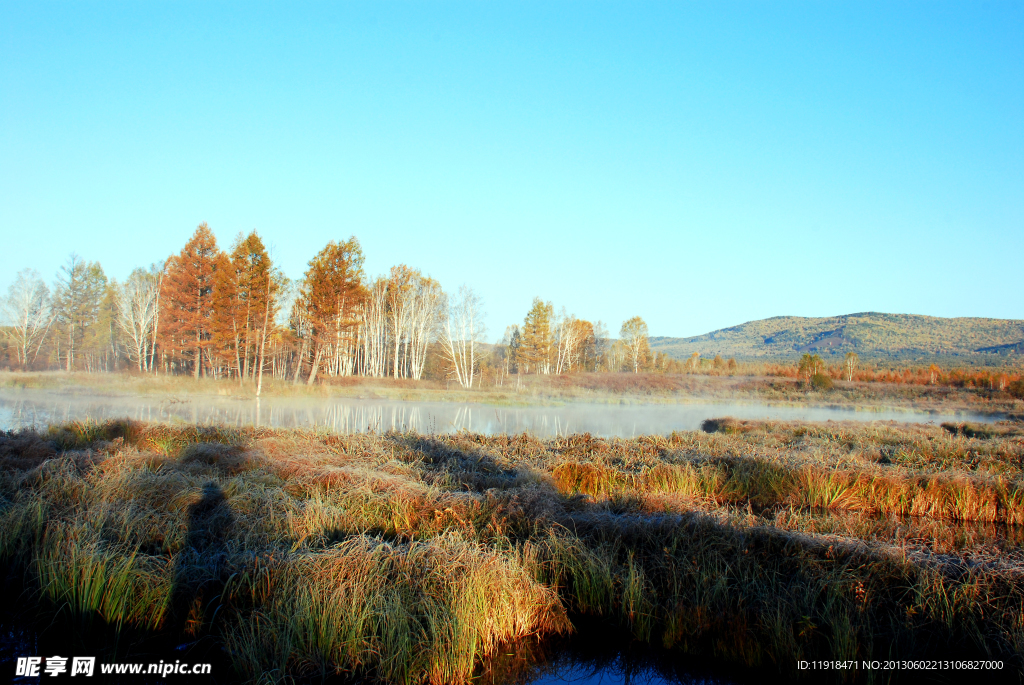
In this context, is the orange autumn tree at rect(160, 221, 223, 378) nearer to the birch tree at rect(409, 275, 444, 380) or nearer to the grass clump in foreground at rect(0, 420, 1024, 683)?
the birch tree at rect(409, 275, 444, 380)

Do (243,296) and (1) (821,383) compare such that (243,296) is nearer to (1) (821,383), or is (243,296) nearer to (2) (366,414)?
(2) (366,414)

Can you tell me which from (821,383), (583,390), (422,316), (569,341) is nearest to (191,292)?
(422,316)

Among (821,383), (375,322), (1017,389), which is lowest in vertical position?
(1017,389)

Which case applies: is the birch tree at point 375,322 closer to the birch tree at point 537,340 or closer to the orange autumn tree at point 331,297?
the orange autumn tree at point 331,297

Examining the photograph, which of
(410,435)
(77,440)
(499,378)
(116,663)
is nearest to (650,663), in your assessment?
(116,663)

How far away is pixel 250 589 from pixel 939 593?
6085 millimetres

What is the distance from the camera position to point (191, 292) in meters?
40.0

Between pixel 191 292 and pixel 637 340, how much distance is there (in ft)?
150

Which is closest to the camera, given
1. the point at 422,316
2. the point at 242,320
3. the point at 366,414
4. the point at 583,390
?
the point at 366,414

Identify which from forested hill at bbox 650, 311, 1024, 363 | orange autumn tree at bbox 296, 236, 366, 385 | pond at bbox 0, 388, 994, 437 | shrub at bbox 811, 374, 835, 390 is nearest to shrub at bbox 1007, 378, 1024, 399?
shrub at bbox 811, 374, 835, 390

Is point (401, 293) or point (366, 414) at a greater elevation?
point (401, 293)

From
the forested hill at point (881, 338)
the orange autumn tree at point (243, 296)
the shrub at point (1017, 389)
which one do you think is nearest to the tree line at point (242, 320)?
the orange autumn tree at point (243, 296)

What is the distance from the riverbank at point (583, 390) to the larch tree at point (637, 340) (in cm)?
1628

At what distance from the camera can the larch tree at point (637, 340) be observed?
66.6 metres
